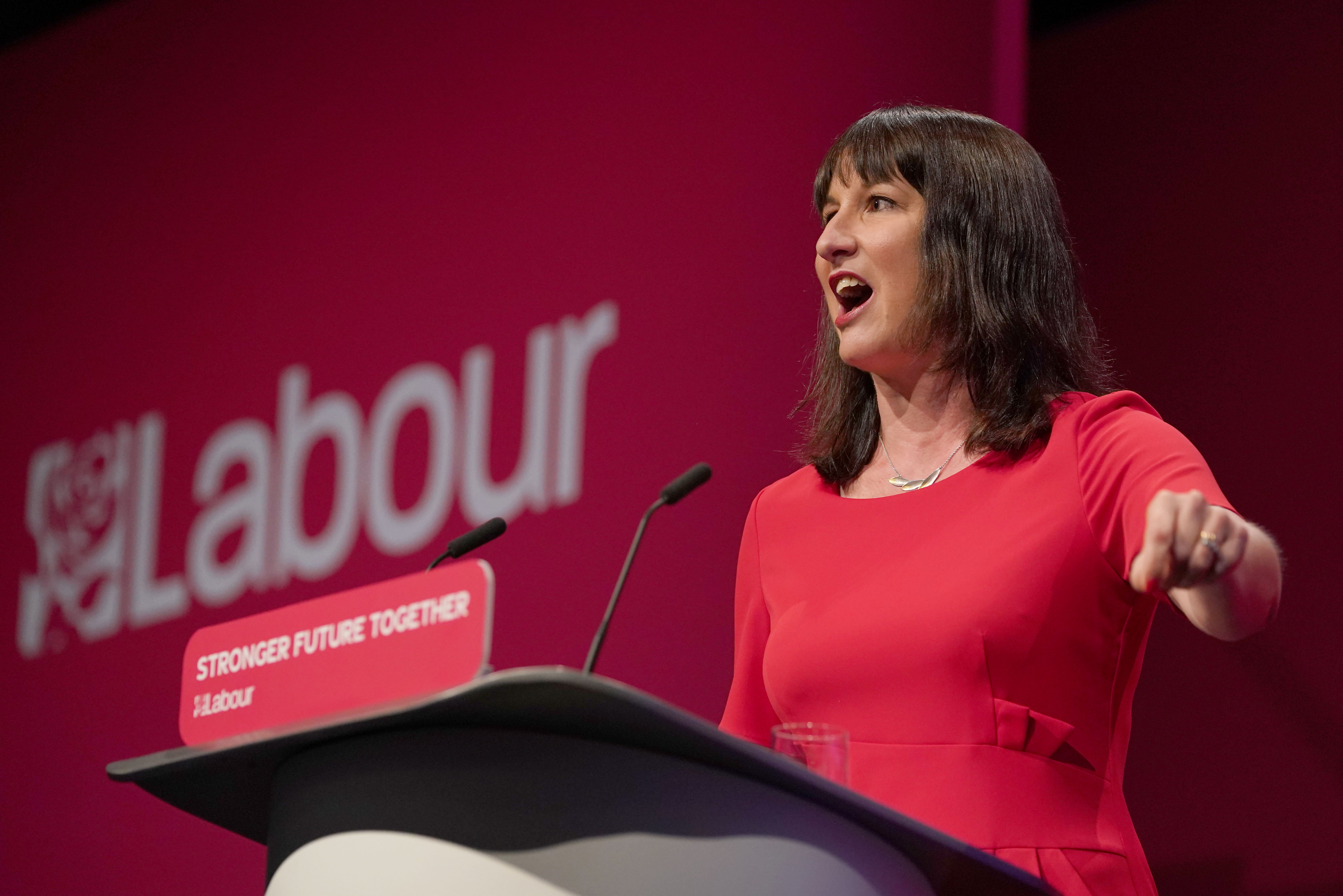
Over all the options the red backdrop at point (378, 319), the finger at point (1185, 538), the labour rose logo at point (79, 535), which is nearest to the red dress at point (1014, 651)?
the finger at point (1185, 538)

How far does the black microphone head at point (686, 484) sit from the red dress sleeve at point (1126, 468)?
0.42 meters

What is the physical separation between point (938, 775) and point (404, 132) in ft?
8.08

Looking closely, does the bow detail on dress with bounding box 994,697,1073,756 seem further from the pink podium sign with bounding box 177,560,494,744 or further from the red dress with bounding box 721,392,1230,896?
the pink podium sign with bounding box 177,560,494,744

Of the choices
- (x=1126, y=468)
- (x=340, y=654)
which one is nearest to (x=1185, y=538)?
(x=1126, y=468)

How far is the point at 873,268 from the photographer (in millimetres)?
1857

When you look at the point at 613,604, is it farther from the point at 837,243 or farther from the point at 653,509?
the point at 837,243

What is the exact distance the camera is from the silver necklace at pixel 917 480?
1.79 m

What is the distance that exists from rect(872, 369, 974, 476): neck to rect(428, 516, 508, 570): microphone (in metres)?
0.48

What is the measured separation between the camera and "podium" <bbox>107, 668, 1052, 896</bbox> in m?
1.00

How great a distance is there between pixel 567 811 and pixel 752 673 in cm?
85

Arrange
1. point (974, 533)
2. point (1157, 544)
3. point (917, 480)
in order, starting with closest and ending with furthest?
1. point (1157, 544)
2. point (974, 533)
3. point (917, 480)

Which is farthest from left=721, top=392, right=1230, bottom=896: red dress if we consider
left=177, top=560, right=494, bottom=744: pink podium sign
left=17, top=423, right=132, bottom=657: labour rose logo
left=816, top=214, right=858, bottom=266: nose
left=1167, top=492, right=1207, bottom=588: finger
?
left=17, top=423, right=132, bottom=657: labour rose logo

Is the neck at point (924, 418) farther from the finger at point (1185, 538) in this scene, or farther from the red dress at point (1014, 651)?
the finger at point (1185, 538)

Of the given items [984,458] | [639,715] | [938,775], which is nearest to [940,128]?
[984,458]
